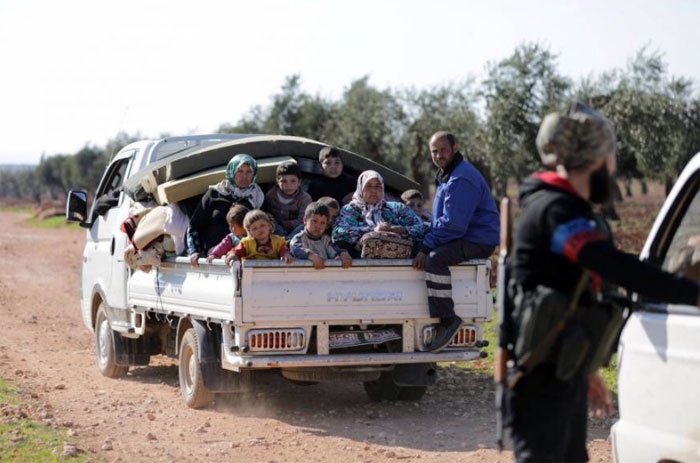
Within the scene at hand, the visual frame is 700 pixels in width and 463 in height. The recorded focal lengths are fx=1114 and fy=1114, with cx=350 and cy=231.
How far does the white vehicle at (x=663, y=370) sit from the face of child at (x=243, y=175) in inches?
197

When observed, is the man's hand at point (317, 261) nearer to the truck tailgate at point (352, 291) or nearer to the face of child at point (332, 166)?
the truck tailgate at point (352, 291)

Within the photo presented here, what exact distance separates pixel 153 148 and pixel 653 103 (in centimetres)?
2422

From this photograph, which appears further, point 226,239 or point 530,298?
point 226,239

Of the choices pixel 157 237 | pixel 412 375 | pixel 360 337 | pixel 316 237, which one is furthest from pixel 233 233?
pixel 412 375

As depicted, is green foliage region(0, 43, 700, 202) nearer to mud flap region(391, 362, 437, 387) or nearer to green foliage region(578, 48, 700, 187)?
green foliage region(578, 48, 700, 187)

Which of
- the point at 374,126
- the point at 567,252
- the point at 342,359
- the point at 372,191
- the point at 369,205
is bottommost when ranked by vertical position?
the point at 342,359

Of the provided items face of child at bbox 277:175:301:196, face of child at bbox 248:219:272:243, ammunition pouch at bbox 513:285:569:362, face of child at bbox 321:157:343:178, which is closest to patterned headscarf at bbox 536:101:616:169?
ammunition pouch at bbox 513:285:569:362

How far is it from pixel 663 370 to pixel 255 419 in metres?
5.01

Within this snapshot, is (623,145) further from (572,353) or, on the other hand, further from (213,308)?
(572,353)

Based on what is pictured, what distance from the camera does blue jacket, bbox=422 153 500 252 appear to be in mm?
8828

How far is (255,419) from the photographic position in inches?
355

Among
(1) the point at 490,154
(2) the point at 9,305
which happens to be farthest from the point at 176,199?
(1) the point at 490,154

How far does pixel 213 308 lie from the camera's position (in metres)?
8.80

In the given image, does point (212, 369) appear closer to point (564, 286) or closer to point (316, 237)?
point (316, 237)
